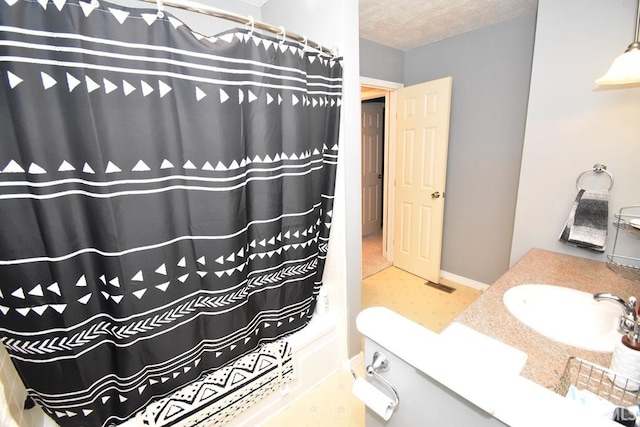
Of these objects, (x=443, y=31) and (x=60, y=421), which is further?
(x=443, y=31)

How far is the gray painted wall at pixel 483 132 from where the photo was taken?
83.9 inches

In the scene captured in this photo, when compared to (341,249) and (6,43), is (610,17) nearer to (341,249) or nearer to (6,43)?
(341,249)

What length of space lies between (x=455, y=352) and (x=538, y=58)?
1.73 meters

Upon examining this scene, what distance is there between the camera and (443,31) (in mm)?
2266

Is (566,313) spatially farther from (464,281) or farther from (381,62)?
(381,62)

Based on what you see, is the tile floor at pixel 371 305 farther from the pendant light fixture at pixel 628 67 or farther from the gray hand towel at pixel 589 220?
the pendant light fixture at pixel 628 67

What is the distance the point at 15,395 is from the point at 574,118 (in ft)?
9.11

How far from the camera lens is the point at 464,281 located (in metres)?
2.72

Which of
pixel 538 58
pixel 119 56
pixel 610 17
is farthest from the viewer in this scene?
pixel 538 58

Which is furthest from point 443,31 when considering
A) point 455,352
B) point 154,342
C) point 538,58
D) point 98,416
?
point 98,416

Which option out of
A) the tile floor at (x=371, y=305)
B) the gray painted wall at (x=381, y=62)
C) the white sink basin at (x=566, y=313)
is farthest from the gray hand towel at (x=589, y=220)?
the gray painted wall at (x=381, y=62)

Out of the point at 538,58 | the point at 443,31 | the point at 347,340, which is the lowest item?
the point at 347,340

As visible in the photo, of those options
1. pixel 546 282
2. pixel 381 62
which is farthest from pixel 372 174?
pixel 546 282

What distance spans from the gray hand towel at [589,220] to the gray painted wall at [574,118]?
57mm
